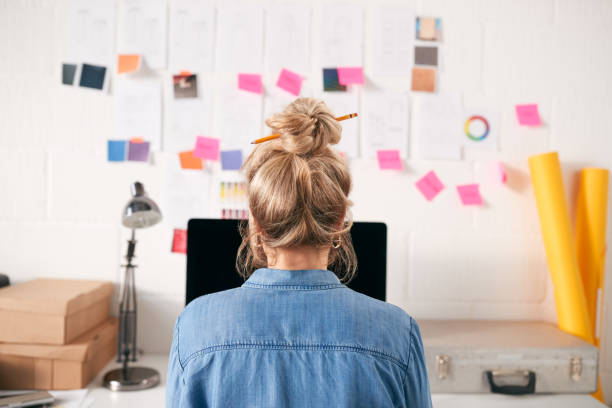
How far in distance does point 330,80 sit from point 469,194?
2.09 ft

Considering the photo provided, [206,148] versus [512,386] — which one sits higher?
[206,148]

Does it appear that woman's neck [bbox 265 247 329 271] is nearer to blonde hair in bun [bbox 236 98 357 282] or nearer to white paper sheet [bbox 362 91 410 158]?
blonde hair in bun [bbox 236 98 357 282]

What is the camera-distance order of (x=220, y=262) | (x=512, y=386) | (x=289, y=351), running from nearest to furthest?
(x=289, y=351)
(x=220, y=262)
(x=512, y=386)

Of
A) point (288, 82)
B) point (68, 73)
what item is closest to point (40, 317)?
point (68, 73)

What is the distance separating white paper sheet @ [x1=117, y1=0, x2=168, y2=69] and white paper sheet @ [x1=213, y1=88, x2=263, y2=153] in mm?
281

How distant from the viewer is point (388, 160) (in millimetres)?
1761

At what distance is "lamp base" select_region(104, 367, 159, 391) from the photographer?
142 centimetres

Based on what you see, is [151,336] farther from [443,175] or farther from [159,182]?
[443,175]

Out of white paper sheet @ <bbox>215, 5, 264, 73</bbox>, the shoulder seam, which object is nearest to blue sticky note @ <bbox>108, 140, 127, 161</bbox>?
white paper sheet @ <bbox>215, 5, 264, 73</bbox>

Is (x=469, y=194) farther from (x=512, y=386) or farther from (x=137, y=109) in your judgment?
(x=137, y=109)

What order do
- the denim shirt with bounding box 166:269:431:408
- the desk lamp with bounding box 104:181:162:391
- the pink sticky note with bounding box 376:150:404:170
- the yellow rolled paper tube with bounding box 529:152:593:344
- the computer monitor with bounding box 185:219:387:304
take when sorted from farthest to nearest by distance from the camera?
the pink sticky note with bounding box 376:150:404:170 < the yellow rolled paper tube with bounding box 529:152:593:344 < the desk lamp with bounding box 104:181:162:391 < the computer monitor with bounding box 185:219:387:304 < the denim shirt with bounding box 166:269:431:408

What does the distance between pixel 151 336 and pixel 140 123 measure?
740 mm

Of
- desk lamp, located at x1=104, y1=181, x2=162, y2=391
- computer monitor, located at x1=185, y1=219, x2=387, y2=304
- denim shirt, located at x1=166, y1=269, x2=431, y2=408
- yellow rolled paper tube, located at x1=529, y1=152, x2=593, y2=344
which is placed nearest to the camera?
denim shirt, located at x1=166, y1=269, x2=431, y2=408

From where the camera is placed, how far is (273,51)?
1.74 meters
